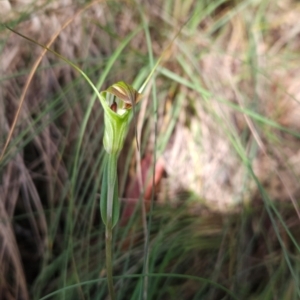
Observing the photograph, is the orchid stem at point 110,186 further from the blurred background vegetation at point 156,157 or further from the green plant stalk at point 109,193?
the blurred background vegetation at point 156,157

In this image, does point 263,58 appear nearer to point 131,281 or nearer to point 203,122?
point 203,122

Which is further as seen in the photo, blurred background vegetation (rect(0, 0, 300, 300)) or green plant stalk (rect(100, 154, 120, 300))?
blurred background vegetation (rect(0, 0, 300, 300))

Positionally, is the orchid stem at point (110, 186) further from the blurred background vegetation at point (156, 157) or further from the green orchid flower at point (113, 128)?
the blurred background vegetation at point (156, 157)

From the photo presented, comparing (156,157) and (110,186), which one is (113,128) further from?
(156,157)

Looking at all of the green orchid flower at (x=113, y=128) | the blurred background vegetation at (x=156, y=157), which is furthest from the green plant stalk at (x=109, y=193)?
the blurred background vegetation at (x=156, y=157)

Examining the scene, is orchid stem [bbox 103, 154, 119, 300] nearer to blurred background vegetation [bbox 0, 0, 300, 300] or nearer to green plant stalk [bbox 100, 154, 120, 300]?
green plant stalk [bbox 100, 154, 120, 300]

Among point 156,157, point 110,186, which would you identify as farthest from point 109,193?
point 156,157

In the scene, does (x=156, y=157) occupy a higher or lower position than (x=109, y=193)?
higher

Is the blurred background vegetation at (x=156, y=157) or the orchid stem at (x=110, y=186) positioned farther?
the blurred background vegetation at (x=156, y=157)

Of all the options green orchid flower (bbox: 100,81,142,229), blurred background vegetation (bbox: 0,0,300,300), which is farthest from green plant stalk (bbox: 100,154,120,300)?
blurred background vegetation (bbox: 0,0,300,300)
